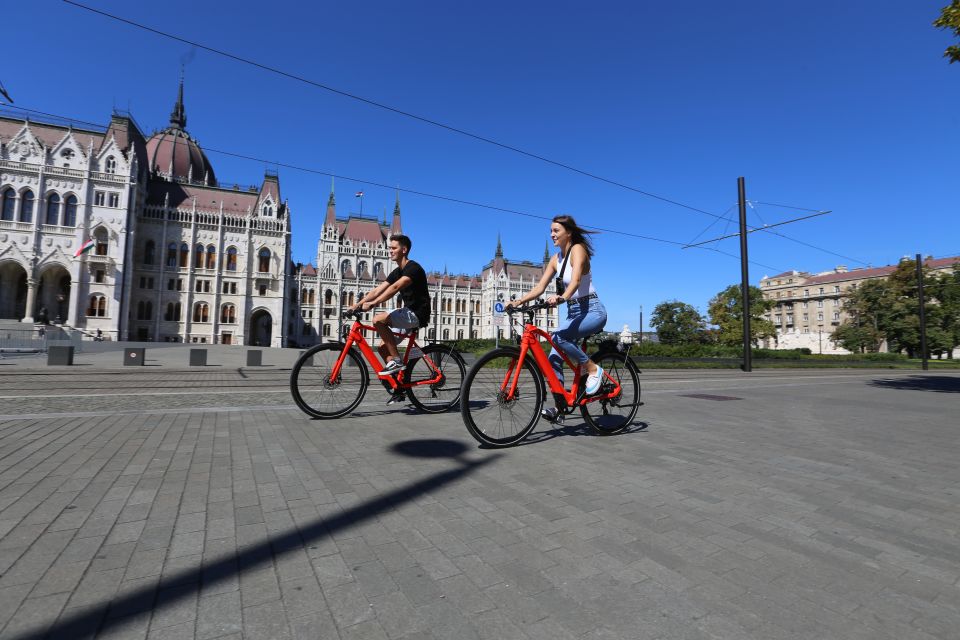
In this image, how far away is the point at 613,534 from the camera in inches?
93.1

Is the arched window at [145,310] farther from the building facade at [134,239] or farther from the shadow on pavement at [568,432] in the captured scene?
the shadow on pavement at [568,432]

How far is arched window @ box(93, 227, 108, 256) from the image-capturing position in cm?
4997

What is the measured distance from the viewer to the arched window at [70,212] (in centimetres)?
4881

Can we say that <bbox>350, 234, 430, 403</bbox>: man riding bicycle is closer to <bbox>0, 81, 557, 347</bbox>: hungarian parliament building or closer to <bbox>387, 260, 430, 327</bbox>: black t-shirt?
<bbox>387, 260, 430, 327</bbox>: black t-shirt

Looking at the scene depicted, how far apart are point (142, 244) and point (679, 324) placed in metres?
82.6

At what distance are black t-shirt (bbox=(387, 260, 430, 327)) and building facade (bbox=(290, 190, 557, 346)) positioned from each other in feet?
220

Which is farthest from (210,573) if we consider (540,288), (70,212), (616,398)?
(70,212)

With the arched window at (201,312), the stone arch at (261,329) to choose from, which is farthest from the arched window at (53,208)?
the stone arch at (261,329)

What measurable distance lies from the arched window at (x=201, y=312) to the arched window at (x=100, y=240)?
11332mm

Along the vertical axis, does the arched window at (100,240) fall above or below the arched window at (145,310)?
above

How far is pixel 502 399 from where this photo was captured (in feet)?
14.3

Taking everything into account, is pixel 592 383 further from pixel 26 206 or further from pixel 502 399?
pixel 26 206

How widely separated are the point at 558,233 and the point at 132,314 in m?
67.0

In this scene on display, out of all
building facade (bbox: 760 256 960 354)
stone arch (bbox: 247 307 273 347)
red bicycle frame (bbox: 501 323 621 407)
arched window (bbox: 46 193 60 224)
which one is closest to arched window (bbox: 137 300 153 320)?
stone arch (bbox: 247 307 273 347)
